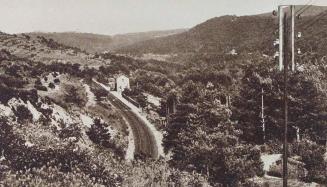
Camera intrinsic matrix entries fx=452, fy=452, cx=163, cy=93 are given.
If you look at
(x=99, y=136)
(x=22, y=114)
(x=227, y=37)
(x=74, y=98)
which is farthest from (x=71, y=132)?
(x=227, y=37)

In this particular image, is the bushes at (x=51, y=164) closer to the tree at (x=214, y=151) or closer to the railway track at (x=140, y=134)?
the tree at (x=214, y=151)

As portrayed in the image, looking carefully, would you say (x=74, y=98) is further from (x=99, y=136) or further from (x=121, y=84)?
(x=121, y=84)

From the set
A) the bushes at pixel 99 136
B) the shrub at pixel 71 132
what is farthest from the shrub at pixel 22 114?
the bushes at pixel 99 136

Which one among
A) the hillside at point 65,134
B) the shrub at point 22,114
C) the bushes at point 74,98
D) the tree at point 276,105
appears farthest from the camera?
the bushes at point 74,98

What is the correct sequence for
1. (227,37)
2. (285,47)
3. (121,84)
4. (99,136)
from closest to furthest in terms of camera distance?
(285,47) < (99,136) < (121,84) < (227,37)

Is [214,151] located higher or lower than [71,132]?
higher

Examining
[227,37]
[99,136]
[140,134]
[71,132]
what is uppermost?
[227,37]

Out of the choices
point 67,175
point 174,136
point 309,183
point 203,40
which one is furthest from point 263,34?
point 67,175

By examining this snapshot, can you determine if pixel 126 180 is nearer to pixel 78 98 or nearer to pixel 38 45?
pixel 78 98
